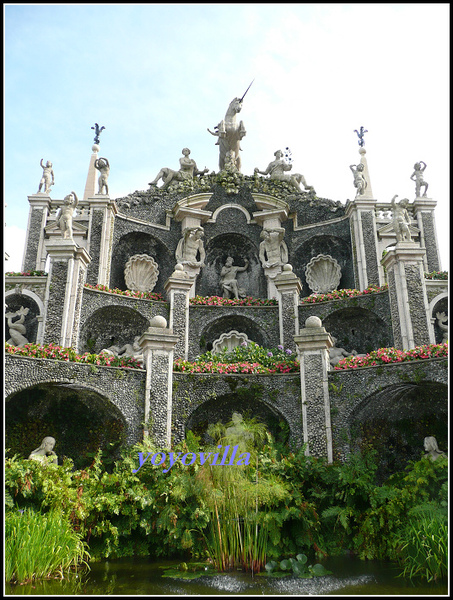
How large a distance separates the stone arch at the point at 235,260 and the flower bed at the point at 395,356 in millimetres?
9876

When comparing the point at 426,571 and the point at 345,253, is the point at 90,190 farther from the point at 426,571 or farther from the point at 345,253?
the point at 426,571

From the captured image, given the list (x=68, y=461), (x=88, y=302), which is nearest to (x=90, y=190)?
(x=88, y=302)

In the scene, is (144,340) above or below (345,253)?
below

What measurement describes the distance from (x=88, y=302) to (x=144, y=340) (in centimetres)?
486

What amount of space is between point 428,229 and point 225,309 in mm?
10641

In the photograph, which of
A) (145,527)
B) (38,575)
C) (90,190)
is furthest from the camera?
(90,190)

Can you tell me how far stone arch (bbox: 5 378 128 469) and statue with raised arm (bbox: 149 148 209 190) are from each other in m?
13.7

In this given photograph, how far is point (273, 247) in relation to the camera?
24.3 metres

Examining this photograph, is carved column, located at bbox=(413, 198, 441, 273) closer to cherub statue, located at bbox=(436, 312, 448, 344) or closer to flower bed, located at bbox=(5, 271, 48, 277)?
cherub statue, located at bbox=(436, 312, 448, 344)

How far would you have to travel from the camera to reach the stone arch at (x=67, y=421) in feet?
49.8

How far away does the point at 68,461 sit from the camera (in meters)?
12.2

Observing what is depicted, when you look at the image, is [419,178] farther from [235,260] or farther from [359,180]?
Answer: [235,260]

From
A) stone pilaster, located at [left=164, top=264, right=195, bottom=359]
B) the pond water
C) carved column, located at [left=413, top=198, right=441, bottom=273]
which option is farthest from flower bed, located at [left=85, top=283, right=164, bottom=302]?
carved column, located at [left=413, top=198, right=441, bottom=273]

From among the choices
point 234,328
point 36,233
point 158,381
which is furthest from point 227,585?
point 36,233
